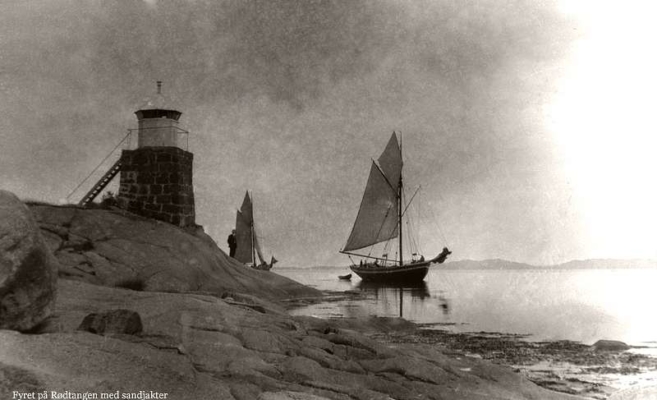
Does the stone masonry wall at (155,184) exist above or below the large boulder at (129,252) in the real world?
above

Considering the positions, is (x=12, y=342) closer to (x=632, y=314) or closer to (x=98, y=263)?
(x=98, y=263)

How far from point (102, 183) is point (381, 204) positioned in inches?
1651

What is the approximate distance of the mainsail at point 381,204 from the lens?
62438 mm

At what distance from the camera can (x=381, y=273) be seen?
6769cm

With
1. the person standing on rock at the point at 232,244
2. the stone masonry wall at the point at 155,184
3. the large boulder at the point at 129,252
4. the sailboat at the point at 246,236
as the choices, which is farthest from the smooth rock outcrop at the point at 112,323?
the sailboat at the point at 246,236

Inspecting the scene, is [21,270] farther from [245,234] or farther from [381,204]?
[381,204]

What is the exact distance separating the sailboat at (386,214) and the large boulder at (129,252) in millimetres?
38391

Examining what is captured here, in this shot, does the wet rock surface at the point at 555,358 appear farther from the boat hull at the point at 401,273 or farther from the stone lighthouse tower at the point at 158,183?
the boat hull at the point at 401,273

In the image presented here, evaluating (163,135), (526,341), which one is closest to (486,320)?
(526,341)

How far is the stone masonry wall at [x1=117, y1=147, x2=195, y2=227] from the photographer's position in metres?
23.3

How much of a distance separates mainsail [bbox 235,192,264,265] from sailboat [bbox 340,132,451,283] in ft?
32.6

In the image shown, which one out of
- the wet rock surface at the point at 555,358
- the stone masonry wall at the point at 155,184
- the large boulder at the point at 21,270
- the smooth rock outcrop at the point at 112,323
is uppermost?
the stone masonry wall at the point at 155,184

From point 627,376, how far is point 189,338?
33.1 feet

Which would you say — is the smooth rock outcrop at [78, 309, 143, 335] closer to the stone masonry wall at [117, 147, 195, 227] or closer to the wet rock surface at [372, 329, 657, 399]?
the wet rock surface at [372, 329, 657, 399]
